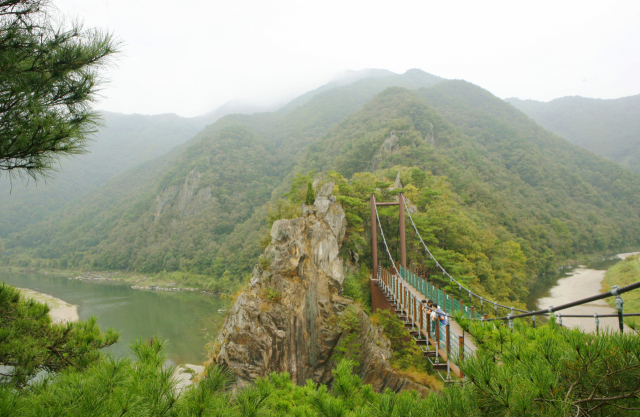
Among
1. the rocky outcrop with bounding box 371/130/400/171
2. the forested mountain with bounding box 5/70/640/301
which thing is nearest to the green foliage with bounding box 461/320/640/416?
the forested mountain with bounding box 5/70/640/301

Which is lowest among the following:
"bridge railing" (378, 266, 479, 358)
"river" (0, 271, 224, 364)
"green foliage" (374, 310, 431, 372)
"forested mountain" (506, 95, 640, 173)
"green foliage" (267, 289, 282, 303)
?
"river" (0, 271, 224, 364)

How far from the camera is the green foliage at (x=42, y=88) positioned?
5.21 ft

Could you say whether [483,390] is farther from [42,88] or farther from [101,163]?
[101,163]

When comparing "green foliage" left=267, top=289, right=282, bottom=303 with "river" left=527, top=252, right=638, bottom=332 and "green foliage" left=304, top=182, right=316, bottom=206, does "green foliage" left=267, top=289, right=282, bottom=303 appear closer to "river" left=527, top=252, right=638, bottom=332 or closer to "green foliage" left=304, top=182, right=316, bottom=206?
"green foliage" left=304, top=182, right=316, bottom=206

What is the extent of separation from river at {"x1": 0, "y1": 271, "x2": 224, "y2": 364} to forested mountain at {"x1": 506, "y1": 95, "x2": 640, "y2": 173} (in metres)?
63.2

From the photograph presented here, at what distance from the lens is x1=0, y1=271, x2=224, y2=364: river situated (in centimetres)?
1417

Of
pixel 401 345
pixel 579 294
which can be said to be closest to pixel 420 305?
pixel 401 345

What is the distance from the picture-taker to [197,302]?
859 inches

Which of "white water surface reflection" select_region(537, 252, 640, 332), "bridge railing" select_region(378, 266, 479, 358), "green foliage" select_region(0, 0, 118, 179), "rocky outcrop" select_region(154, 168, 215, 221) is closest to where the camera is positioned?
"green foliage" select_region(0, 0, 118, 179)

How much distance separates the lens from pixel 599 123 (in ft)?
218

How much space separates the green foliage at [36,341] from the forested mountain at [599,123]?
66968mm

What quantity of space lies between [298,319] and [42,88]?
6673mm

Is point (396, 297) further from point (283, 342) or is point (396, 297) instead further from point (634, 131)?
point (634, 131)

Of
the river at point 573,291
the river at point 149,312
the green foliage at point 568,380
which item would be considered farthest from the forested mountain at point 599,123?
the green foliage at point 568,380
